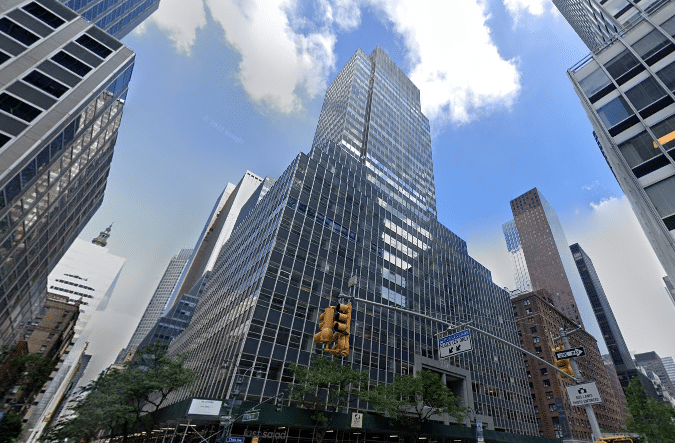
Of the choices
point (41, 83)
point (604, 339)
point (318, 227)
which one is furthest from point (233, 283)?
point (604, 339)

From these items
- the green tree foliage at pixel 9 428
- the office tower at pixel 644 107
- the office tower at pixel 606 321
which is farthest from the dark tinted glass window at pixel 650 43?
the office tower at pixel 606 321

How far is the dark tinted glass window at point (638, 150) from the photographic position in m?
25.6

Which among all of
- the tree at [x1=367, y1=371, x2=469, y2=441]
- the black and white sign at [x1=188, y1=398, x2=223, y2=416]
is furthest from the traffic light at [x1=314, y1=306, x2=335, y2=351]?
the tree at [x1=367, y1=371, x2=469, y2=441]

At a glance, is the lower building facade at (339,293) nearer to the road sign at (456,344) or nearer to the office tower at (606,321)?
the road sign at (456,344)

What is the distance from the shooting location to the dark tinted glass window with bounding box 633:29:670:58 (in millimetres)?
27938

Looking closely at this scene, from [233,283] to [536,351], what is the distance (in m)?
79.9

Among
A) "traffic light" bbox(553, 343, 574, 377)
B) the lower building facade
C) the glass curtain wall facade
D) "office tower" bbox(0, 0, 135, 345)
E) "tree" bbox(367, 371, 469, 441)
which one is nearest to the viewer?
"traffic light" bbox(553, 343, 574, 377)

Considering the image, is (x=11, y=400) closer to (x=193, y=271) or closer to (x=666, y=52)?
(x=666, y=52)

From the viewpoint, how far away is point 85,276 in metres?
174

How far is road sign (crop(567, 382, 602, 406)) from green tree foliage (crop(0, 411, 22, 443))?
2068 inches

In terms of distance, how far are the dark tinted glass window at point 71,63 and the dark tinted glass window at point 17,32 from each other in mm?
2018

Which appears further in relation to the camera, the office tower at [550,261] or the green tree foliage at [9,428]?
the office tower at [550,261]

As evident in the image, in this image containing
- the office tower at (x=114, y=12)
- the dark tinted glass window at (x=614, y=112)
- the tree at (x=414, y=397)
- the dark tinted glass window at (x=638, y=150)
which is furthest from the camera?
the office tower at (x=114, y=12)

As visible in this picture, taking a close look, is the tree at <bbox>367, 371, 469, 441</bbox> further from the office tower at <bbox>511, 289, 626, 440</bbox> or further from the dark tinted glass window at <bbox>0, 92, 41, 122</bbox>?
the office tower at <bbox>511, 289, 626, 440</bbox>
